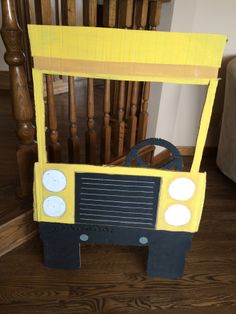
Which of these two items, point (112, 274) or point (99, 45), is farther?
point (112, 274)

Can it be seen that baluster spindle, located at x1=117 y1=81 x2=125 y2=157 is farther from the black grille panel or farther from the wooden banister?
the black grille panel

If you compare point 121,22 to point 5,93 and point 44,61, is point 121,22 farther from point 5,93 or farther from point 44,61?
point 5,93

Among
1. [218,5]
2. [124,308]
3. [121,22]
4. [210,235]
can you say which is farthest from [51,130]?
[218,5]

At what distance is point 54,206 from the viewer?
0.86 meters

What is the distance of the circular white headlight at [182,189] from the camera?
0.81 m

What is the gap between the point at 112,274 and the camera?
0.97 m

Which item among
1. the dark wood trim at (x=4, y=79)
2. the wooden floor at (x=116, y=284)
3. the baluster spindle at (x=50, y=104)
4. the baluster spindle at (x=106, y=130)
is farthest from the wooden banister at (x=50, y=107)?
the dark wood trim at (x=4, y=79)

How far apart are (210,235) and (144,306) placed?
→ 43 centimetres

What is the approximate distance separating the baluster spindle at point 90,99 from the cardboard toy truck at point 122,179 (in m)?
0.30

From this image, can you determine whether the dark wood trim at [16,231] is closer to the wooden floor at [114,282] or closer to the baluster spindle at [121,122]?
the wooden floor at [114,282]

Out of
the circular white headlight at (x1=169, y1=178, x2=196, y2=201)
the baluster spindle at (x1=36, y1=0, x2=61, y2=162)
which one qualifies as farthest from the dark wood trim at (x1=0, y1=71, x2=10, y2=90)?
the circular white headlight at (x1=169, y1=178, x2=196, y2=201)

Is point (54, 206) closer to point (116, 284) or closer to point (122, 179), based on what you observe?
point (122, 179)

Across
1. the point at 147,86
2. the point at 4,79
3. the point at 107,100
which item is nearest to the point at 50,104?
the point at 107,100

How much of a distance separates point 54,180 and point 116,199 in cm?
18
